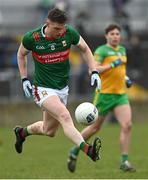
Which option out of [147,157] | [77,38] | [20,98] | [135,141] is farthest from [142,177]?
[20,98]

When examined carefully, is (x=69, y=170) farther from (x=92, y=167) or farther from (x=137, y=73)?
(x=137, y=73)

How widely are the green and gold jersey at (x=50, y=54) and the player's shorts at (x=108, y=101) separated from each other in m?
2.15

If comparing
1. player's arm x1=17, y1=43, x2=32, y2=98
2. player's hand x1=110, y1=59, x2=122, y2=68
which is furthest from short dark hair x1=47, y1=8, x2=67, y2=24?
player's hand x1=110, y1=59, x2=122, y2=68

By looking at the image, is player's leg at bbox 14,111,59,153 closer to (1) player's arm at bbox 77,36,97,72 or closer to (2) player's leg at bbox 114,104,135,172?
(1) player's arm at bbox 77,36,97,72

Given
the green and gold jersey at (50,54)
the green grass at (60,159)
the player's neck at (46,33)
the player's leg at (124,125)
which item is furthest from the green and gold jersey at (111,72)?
the player's neck at (46,33)

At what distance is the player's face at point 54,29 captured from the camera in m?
12.5

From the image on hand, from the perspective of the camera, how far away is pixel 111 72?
15.3 m

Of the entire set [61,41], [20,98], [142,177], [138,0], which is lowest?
[20,98]

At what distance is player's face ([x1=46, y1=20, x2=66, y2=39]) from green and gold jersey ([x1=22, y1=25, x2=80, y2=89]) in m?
0.09

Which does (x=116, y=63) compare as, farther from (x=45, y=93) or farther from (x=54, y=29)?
(x=54, y=29)

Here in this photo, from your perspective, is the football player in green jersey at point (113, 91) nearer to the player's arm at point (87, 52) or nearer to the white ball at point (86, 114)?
the player's arm at point (87, 52)

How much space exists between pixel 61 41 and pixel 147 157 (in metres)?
4.73

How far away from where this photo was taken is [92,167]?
1505cm

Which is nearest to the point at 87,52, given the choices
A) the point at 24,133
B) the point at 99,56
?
the point at 24,133
